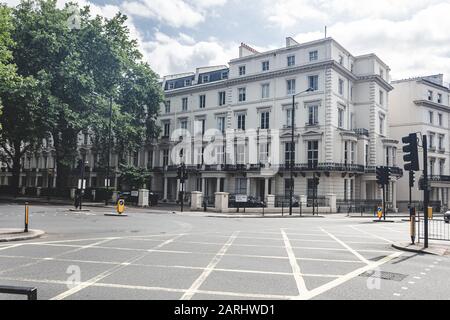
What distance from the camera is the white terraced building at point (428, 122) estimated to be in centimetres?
5328

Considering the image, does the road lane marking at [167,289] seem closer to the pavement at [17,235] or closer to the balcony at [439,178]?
the pavement at [17,235]

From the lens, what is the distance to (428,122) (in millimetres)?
54281

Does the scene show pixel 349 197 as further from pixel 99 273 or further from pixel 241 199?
pixel 99 273

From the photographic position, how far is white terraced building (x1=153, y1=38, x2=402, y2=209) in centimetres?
4128

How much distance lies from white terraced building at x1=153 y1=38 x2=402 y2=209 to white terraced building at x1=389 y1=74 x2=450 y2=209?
7.19 meters

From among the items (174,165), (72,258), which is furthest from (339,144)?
(72,258)

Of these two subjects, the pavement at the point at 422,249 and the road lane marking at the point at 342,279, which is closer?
the road lane marking at the point at 342,279

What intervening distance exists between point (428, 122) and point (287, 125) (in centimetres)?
2420

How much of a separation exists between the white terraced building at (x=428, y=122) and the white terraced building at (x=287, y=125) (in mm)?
7193

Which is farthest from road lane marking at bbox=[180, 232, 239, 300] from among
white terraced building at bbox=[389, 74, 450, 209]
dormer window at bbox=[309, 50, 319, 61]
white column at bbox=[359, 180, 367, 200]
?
white terraced building at bbox=[389, 74, 450, 209]

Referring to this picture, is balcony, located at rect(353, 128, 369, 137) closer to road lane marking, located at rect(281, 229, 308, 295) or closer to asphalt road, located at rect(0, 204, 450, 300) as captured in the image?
asphalt road, located at rect(0, 204, 450, 300)

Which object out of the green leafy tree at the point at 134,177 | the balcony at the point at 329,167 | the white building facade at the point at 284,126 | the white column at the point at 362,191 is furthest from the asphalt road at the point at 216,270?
the white column at the point at 362,191

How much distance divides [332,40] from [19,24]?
30932 mm

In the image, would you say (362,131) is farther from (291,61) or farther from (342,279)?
(342,279)
